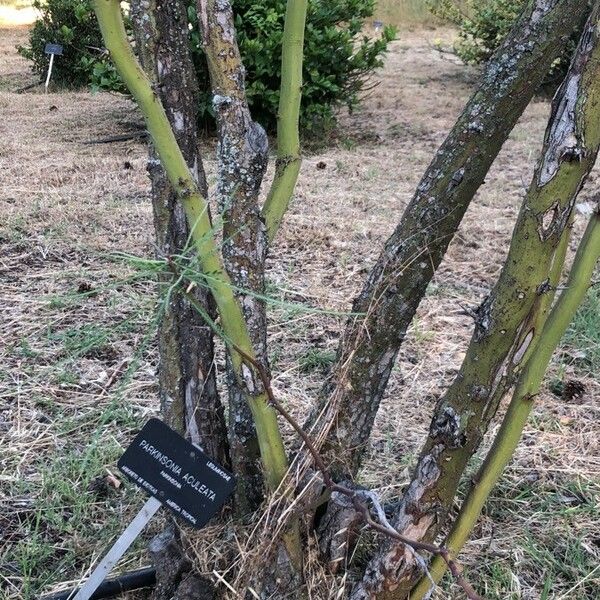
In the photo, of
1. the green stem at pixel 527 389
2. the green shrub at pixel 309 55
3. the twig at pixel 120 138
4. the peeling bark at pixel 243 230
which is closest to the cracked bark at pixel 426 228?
the peeling bark at pixel 243 230

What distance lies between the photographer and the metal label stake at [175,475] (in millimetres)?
1297

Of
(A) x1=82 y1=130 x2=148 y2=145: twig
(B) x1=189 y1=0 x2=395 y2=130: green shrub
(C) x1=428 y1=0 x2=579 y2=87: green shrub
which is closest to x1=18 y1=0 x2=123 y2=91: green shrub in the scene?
(A) x1=82 y1=130 x2=148 y2=145: twig

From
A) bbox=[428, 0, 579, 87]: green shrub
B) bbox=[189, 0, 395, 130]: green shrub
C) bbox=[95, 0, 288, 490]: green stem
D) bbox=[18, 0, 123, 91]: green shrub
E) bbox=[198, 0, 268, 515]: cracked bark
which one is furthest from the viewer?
bbox=[18, 0, 123, 91]: green shrub

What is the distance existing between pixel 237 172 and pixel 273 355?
1307mm

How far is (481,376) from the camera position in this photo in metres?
1.14

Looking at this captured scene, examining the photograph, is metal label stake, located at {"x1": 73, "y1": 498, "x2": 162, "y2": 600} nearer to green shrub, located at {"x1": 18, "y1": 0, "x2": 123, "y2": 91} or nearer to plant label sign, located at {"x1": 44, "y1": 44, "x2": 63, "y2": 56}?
plant label sign, located at {"x1": 44, "y1": 44, "x2": 63, "y2": 56}

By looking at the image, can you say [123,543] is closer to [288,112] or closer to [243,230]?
[243,230]

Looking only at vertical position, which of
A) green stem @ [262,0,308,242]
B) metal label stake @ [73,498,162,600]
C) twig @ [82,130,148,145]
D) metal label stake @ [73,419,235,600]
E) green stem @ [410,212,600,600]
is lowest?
twig @ [82,130,148,145]

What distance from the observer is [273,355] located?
97.3 inches

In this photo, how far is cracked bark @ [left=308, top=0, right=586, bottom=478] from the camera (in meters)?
1.24

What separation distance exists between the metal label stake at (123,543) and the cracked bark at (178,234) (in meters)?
0.16

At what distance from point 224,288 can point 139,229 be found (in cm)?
251

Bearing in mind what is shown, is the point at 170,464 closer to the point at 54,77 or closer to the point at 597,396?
the point at 597,396

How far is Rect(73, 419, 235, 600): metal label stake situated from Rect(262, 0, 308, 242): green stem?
0.40 m
